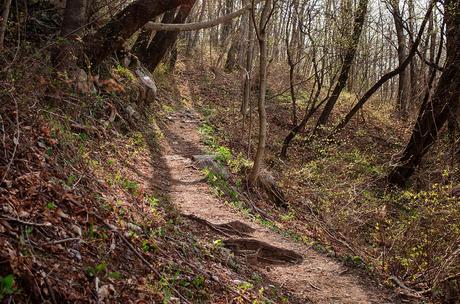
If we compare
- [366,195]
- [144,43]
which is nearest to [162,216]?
[366,195]

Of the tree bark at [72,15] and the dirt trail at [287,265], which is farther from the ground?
the tree bark at [72,15]

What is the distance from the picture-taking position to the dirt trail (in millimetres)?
5922

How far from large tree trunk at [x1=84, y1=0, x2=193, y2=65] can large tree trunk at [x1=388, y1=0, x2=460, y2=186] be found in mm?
6899

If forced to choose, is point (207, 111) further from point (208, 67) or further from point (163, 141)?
point (208, 67)

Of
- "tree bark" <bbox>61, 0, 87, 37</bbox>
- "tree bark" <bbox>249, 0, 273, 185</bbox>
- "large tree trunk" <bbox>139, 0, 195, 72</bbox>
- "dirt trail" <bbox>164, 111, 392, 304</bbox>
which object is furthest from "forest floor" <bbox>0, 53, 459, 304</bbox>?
"large tree trunk" <bbox>139, 0, 195, 72</bbox>

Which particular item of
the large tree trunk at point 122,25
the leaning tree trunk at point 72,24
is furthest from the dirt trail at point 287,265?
the leaning tree trunk at point 72,24

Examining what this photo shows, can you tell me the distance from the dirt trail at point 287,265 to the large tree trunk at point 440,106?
5.28 meters

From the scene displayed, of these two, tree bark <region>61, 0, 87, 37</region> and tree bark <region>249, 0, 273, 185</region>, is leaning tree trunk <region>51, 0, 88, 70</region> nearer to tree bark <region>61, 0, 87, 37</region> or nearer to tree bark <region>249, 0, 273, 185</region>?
tree bark <region>61, 0, 87, 37</region>

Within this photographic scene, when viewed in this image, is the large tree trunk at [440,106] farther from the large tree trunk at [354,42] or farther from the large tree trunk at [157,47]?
the large tree trunk at [157,47]

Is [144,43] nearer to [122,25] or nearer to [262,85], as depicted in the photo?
[122,25]

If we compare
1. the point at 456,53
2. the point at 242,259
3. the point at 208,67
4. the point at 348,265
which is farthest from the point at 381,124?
the point at 242,259

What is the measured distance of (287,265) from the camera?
6645 millimetres

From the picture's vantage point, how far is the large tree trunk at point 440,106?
1086cm

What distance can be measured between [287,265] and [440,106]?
22.5 ft
